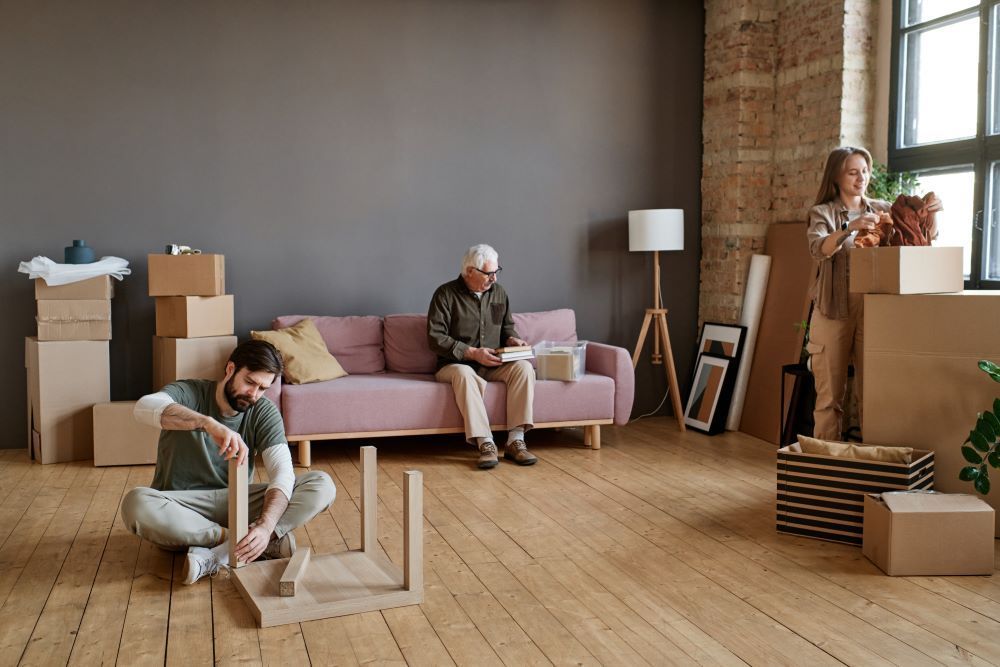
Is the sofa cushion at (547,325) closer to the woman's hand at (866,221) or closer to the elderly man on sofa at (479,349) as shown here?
the elderly man on sofa at (479,349)

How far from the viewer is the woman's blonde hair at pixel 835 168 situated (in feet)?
14.6

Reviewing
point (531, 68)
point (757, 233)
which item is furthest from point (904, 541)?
point (531, 68)

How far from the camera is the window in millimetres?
4859

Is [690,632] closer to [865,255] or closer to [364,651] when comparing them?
[364,651]

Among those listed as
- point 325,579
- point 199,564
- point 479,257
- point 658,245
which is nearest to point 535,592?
point 325,579

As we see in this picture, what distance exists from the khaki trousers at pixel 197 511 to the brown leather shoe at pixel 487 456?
159 cm

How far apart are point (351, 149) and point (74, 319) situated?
197cm

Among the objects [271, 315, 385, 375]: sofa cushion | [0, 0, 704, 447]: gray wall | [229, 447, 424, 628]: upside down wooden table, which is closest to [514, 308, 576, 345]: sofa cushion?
[0, 0, 704, 447]: gray wall

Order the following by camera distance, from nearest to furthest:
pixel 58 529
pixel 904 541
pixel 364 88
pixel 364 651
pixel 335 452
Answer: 1. pixel 364 651
2. pixel 904 541
3. pixel 58 529
4. pixel 335 452
5. pixel 364 88

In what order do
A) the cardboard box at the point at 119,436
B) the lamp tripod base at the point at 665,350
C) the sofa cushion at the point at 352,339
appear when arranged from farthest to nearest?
the lamp tripod base at the point at 665,350
the sofa cushion at the point at 352,339
the cardboard box at the point at 119,436

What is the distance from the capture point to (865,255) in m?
4.01

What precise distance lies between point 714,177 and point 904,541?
11.8 ft

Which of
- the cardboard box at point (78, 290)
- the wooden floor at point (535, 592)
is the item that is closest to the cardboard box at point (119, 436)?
the wooden floor at point (535, 592)

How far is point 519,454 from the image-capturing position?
203 inches
